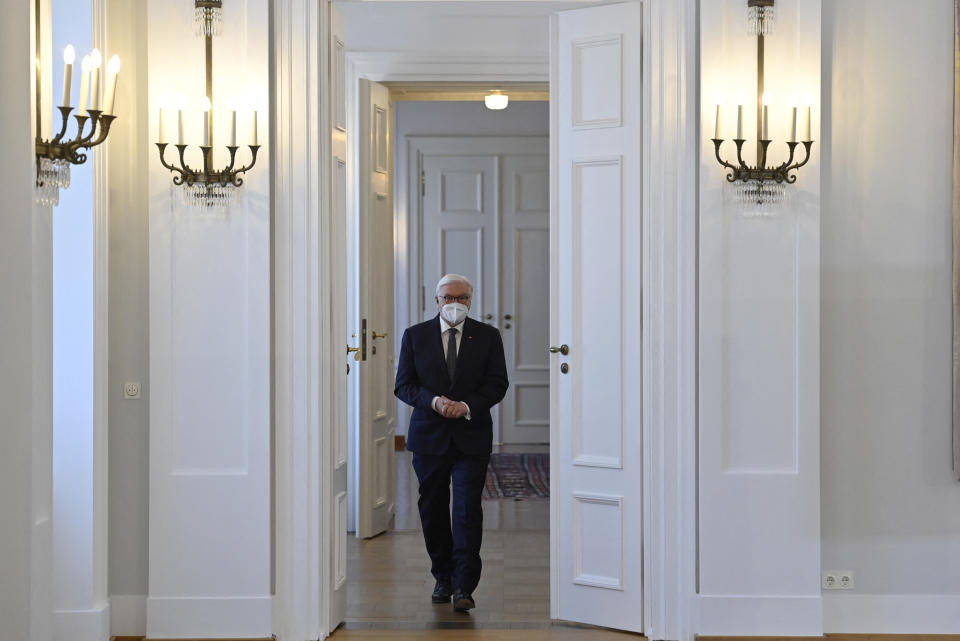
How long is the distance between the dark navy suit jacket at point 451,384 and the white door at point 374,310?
122 centimetres

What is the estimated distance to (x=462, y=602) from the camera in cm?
462

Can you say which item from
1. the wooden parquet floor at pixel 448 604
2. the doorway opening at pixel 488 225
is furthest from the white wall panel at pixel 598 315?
the doorway opening at pixel 488 225

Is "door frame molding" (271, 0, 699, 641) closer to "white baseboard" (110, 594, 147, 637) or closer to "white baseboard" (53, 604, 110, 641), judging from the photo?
"white baseboard" (110, 594, 147, 637)

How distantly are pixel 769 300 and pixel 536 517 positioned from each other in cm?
308

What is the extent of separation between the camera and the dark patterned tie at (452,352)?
4773 mm

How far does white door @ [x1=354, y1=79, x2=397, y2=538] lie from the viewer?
235 inches

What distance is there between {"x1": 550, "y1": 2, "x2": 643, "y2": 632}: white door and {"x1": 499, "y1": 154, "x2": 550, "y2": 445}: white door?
5255mm

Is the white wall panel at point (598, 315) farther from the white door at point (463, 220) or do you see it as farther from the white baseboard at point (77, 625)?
the white door at point (463, 220)

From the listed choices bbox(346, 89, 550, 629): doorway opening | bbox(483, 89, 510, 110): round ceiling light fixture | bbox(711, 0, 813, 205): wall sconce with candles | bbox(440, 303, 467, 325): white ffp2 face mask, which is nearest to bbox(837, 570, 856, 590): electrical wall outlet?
bbox(711, 0, 813, 205): wall sconce with candles

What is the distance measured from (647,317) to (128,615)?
243 cm

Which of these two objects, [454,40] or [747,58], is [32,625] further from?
[454,40]

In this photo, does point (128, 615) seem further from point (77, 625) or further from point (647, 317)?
point (647, 317)

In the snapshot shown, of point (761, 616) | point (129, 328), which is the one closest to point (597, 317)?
point (761, 616)

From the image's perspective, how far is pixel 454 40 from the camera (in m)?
5.98
